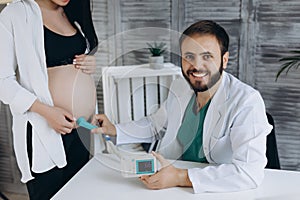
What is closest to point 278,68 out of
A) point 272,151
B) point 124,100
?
point 272,151

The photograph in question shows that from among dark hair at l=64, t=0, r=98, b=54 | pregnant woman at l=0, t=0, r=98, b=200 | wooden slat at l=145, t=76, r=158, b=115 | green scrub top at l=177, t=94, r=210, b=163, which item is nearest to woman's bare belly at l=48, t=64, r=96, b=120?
pregnant woman at l=0, t=0, r=98, b=200

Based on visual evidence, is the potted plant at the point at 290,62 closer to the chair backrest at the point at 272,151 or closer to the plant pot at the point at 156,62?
the chair backrest at the point at 272,151

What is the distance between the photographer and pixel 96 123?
1.57 metres

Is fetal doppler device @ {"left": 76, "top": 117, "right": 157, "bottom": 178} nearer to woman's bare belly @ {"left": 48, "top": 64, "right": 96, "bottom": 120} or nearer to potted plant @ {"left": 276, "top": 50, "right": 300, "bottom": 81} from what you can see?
woman's bare belly @ {"left": 48, "top": 64, "right": 96, "bottom": 120}

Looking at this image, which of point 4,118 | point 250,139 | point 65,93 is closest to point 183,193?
point 250,139

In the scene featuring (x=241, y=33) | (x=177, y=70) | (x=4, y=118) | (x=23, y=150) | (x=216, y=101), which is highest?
(x=241, y=33)

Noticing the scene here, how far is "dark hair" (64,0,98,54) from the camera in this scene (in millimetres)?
1629

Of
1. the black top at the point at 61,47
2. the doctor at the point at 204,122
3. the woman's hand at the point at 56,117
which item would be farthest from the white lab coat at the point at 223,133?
the black top at the point at 61,47

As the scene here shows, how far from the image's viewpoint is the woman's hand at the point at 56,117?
1.58m

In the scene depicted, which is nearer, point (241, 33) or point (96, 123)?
point (96, 123)

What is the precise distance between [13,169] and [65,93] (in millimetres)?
481

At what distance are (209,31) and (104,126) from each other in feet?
1.95

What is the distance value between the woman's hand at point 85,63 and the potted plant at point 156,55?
0.81ft

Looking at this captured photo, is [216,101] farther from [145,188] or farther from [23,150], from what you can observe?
[23,150]
